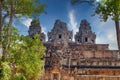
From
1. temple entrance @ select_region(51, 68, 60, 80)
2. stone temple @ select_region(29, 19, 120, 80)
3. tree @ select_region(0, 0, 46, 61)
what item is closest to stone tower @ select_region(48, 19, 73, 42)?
stone temple @ select_region(29, 19, 120, 80)

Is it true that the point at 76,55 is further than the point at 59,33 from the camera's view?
No

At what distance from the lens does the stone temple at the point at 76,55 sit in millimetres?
28562

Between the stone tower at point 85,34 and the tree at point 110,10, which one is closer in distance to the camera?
the tree at point 110,10

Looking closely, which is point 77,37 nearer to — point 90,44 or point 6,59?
point 90,44

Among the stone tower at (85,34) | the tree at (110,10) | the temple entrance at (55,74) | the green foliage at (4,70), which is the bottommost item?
the temple entrance at (55,74)

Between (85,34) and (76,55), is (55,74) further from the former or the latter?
(85,34)

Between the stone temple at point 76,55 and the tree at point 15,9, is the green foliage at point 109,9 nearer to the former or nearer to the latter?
the tree at point 15,9

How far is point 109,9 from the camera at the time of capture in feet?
42.6

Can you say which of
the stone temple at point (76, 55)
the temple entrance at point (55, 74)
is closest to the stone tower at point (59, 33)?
→ the stone temple at point (76, 55)

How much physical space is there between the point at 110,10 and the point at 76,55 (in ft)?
89.9

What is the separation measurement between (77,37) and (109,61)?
13482 mm

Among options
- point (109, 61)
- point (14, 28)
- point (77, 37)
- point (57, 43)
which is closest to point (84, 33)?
point (77, 37)

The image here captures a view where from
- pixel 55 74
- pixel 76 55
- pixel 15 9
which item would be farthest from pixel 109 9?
pixel 76 55

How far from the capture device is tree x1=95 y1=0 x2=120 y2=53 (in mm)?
12648
